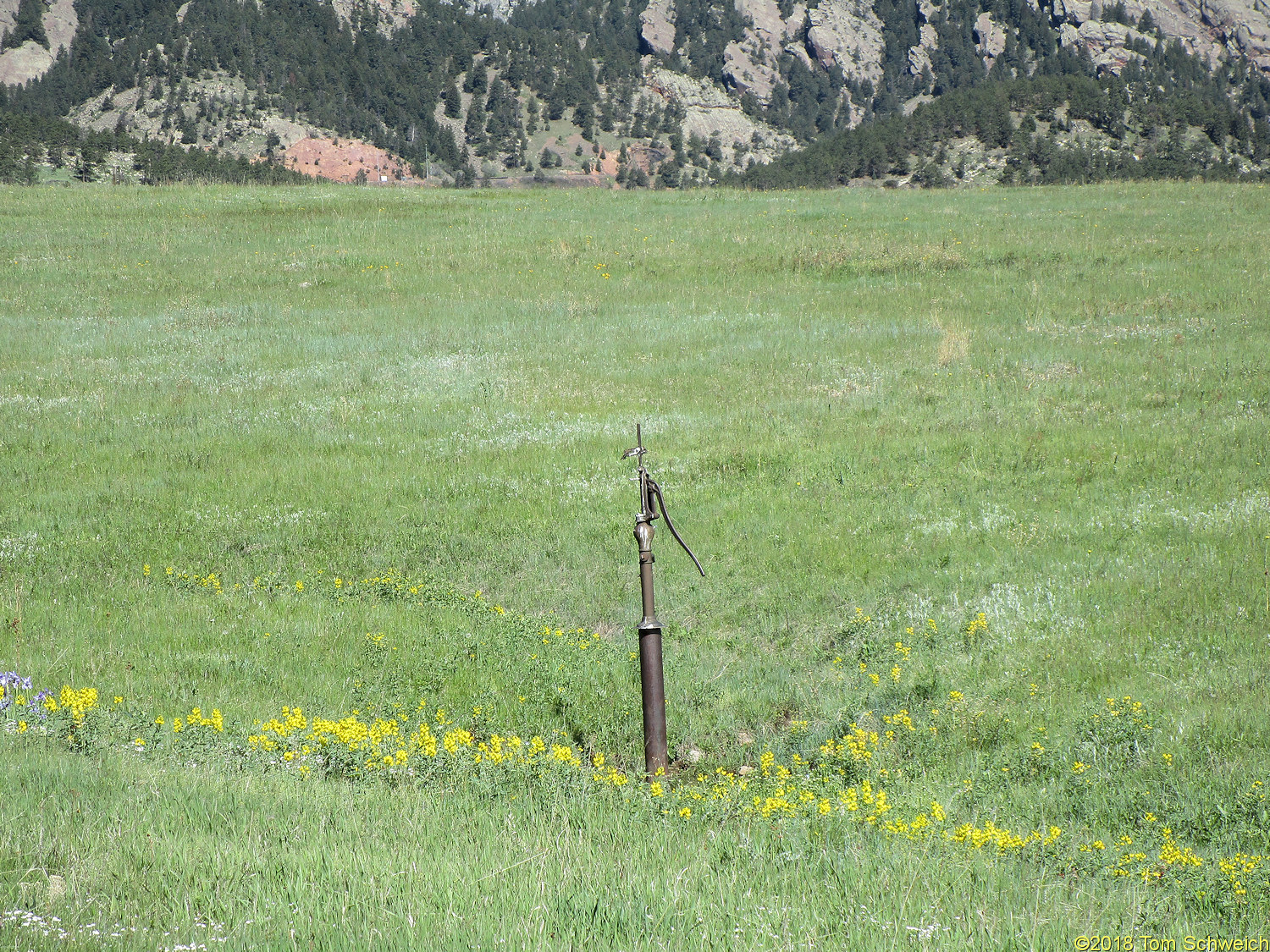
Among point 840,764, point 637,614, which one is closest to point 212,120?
point 637,614

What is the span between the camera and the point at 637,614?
10461 millimetres

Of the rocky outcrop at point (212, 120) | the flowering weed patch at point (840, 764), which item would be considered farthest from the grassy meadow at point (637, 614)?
the rocky outcrop at point (212, 120)

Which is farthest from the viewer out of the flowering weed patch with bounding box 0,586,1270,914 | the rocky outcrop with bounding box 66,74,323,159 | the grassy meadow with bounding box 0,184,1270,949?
the rocky outcrop with bounding box 66,74,323,159

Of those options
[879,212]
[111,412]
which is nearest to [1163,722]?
[111,412]

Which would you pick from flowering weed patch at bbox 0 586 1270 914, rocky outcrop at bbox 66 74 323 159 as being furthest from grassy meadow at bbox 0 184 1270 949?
rocky outcrop at bbox 66 74 323 159

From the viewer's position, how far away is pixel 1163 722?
7.22 metres

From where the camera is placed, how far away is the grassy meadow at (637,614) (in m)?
→ 4.02

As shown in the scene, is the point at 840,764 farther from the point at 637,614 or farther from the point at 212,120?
the point at 212,120

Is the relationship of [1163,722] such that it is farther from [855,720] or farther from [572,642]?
[572,642]

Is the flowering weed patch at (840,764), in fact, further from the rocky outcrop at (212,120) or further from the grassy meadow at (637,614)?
the rocky outcrop at (212,120)

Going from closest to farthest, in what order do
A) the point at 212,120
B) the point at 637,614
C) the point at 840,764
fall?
the point at 840,764 → the point at 637,614 → the point at 212,120

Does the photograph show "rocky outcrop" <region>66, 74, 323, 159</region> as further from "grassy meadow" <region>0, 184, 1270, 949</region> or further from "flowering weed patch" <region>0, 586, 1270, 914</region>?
"flowering weed patch" <region>0, 586, 1270, 914</region>

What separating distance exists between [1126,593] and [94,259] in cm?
3429

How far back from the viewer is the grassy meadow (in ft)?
13.2
